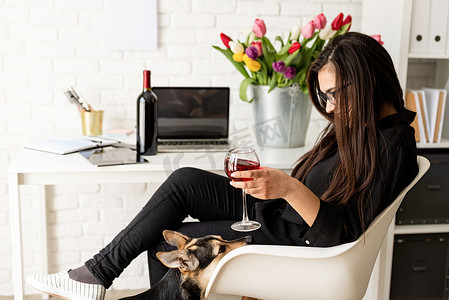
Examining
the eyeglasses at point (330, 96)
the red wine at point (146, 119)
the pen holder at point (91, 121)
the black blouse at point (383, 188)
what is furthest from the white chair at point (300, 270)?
the pen holder at point (91, 121)

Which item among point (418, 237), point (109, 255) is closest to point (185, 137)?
point (109, 255)

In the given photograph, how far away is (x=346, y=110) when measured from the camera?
1.49 m

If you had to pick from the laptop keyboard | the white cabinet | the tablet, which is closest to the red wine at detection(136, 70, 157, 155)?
the tablet

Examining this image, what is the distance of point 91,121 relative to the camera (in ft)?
7.68

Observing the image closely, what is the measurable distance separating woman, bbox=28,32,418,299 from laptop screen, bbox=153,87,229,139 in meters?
0.52

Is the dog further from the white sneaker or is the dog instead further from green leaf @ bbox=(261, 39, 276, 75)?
green leaf @ bbox=(261, 39, 276, 75)

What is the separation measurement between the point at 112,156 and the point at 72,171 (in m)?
0.18

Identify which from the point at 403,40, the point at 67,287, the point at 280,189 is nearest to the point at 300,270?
the point at 280,189

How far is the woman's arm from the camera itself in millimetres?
1370

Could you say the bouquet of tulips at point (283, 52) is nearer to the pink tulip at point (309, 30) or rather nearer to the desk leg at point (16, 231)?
the pink tulip at point (309, 30)

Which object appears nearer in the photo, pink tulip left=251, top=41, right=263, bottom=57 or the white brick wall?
pink tulip left=251, top=41, right=263, bottom=57

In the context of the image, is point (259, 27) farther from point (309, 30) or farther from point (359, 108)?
point (359, 108)

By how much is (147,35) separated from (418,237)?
4.93 feet

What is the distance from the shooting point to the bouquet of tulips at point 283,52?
81.0 inches
